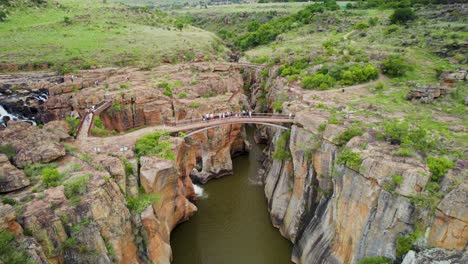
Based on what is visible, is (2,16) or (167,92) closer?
(167,92)

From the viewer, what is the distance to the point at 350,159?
23.8 meters

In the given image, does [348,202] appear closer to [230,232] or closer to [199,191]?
[230,232]

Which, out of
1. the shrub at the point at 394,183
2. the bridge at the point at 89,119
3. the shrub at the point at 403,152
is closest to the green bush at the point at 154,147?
the bridge at the point at 89,119

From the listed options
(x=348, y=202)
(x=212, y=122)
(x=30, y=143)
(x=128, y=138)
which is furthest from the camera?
(x=212, y=122)

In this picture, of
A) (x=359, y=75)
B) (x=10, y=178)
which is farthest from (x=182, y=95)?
(x=10, y=178)

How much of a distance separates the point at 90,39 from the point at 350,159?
170 ft

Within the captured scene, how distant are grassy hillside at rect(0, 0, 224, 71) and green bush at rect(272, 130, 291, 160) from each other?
1070 inches

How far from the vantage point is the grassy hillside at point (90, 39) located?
50969 mm

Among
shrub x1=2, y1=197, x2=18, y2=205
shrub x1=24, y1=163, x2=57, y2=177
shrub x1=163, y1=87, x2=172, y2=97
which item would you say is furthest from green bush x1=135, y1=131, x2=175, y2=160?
shrub x1=163, y1=87, x2=172, y2=97

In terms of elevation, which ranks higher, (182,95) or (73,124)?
(182,95)

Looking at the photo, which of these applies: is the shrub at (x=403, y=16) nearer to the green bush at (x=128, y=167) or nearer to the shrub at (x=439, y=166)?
the shrub at (x=439, y=166)

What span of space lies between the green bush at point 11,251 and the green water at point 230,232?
14.1 meters

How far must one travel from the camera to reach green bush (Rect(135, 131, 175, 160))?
28.1 m

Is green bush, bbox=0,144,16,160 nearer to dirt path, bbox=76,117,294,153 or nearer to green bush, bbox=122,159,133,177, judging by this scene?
dirt path, bbox=76,117,294,153
